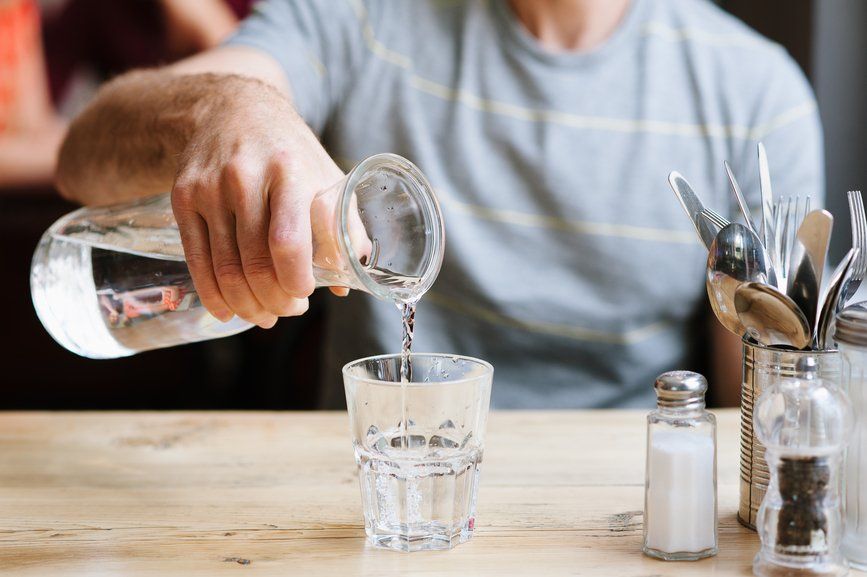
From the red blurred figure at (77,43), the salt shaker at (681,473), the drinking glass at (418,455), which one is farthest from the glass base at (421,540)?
the red blurred figure at (77,43)

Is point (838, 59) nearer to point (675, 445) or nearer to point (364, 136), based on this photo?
point (364, 136)

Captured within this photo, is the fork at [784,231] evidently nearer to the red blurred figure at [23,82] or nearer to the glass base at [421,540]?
the glass base at [421,540]

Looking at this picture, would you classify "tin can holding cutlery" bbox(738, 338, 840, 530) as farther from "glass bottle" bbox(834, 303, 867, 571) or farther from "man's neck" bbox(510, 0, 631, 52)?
"man's neck" bbox(510, 0, 631, 52)

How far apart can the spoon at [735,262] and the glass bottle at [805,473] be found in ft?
0.30

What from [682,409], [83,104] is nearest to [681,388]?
[682,409]

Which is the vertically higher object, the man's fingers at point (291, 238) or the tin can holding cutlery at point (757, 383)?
the man's fingers at point (291, 238)

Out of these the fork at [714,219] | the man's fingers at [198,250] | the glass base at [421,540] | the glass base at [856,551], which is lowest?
the glass base at [421,540]

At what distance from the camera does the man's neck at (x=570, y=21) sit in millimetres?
1552

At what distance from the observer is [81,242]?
0.94 m

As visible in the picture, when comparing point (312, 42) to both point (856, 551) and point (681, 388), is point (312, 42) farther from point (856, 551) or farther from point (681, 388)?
point (856, 551)

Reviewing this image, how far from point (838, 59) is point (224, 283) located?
1628 millimetres

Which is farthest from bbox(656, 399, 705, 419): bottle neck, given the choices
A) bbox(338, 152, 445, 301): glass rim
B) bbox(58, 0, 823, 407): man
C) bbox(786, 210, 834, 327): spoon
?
bbox(58, 0, 823, 407): man

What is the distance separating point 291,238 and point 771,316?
36cm

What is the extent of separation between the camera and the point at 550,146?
4.95ft
